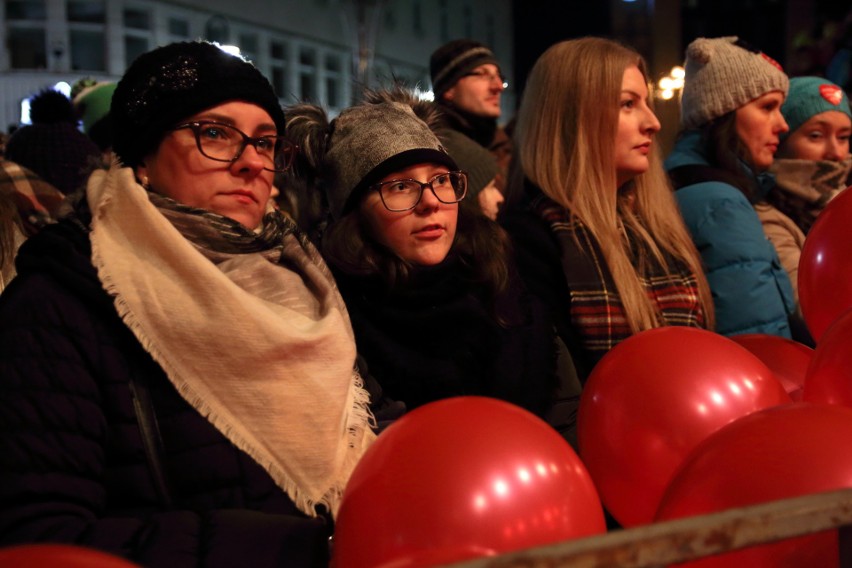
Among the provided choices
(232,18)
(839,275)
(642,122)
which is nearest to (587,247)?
(642,122)

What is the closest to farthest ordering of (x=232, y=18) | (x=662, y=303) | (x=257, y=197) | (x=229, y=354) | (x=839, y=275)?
(x=229, y=354)
(x=257, y=197)
(x=839, y=275)
(x=662, y=303)
(x=232, y=18)

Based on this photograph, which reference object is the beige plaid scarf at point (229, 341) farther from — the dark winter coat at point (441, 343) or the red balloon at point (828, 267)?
the red balloon at point (828, 267)

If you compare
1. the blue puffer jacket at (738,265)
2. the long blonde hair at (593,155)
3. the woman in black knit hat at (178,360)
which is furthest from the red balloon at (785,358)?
the woman in black knit hat at (178,360)

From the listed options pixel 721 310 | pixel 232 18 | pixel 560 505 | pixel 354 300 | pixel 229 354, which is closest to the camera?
pixel 560 505

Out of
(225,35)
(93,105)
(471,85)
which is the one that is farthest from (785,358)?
(225,35)

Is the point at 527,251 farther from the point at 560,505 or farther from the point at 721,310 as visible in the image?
the point at 560,505

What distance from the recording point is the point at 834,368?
68.1 inches

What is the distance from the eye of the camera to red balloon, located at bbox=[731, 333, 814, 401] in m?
2.13

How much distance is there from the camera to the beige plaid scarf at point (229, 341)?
5.17 feet

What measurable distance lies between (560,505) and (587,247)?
1495 mm

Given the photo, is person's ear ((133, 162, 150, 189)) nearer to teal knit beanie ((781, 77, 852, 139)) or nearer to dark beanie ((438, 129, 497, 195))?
dark beanie ((438, 129, 497, 195))

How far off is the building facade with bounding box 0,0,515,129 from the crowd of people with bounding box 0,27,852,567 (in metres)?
8.36

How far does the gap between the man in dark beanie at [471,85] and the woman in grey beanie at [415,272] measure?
6.79 ft

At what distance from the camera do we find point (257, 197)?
1880 millimetres
